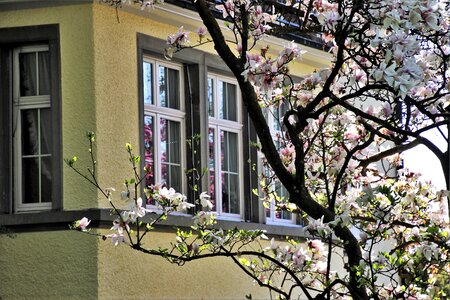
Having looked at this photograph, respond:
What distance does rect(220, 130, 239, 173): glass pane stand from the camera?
18.3 meters

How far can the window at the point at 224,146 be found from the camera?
58.9 ft

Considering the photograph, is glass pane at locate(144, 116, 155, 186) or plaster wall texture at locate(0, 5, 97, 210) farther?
glass pane at locate(144, 116, 155, 186)

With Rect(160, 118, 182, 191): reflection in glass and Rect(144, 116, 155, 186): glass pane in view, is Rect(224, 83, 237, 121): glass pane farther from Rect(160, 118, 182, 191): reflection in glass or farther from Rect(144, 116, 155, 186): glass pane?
Rect(144, 116, 155, 186): glass pane

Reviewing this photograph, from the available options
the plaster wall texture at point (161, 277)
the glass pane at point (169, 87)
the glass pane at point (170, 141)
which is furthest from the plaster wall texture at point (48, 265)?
the glass pane at point (169, 87)

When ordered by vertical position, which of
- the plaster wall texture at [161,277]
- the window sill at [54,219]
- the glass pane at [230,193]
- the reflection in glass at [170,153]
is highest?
the reflection in glass at [170,153]

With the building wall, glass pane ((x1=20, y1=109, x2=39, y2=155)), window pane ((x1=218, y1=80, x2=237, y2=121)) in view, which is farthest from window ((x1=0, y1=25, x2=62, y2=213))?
window pane ((x1=218, y1=80, x2=237, y2=121))

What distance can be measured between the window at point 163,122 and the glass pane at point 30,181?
1350 millimetres

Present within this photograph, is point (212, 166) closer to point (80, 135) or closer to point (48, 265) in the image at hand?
point (80, 135)

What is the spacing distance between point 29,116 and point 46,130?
284mm

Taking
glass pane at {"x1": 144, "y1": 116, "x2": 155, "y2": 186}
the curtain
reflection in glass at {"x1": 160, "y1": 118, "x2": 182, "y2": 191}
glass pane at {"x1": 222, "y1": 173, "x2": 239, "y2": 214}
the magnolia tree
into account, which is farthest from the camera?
glass pane at {"x1": 222, "y1": 173, "x2": 239, "y2": 214}

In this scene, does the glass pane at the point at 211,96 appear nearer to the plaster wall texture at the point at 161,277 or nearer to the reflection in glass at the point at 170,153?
the reflection in glass at the point at 170,153

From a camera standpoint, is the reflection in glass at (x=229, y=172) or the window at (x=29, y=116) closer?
the window at (x=29, y=116)

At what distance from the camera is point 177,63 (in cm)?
1734

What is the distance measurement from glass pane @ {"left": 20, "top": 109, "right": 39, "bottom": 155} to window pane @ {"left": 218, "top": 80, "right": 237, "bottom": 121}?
3.01 meters
